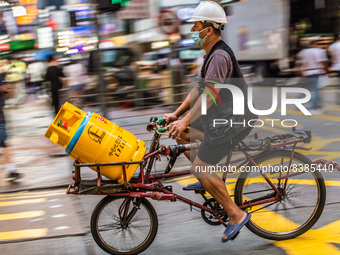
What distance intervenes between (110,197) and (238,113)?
1223mm

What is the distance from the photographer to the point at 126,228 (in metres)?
3.91

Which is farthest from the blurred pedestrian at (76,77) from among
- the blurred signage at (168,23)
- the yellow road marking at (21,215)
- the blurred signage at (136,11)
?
the yellow road marking at (21,215)

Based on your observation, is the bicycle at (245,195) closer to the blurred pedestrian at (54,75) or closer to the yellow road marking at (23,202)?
the yellow road marking at (23,202)

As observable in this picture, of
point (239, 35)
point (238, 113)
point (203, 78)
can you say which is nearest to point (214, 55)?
point (203, 78)

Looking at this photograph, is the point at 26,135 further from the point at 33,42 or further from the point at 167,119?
the point at 33,42

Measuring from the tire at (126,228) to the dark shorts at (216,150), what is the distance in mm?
621

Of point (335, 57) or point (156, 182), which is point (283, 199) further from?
point (335, 57)

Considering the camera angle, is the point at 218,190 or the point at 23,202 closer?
the point at 218,190

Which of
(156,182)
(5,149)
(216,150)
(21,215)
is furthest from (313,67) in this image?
(156,182)

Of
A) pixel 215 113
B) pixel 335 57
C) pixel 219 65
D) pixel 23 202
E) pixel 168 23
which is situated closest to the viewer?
pixel 219 65

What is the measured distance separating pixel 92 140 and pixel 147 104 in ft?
16.9

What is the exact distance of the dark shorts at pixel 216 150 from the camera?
12.1 feet

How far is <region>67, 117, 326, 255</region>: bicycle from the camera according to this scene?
3803 millimetres

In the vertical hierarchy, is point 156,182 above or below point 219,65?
below
